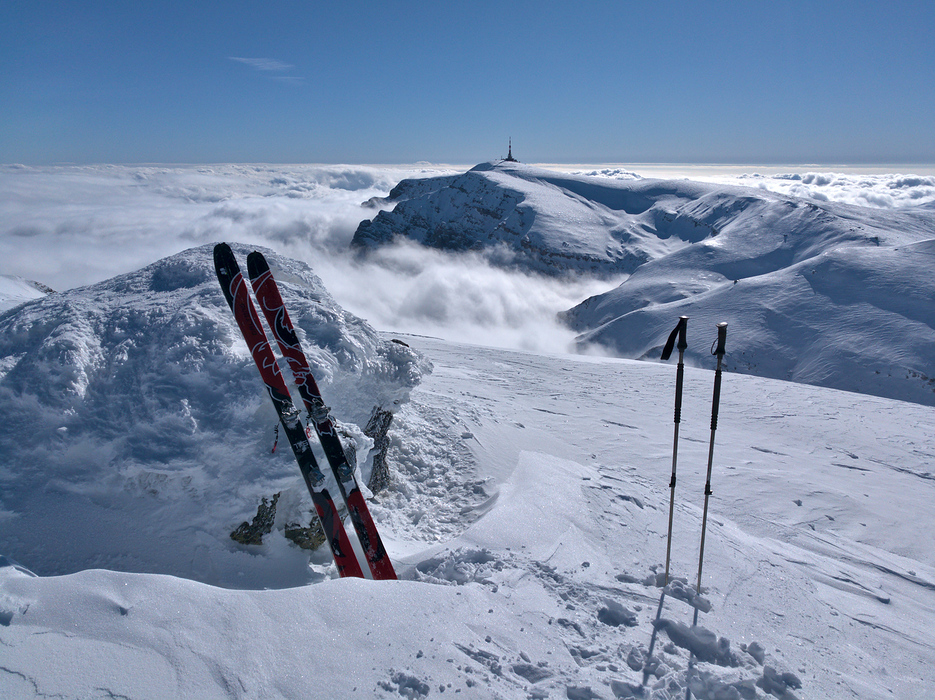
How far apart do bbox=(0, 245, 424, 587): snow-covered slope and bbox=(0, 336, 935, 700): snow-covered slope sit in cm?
38

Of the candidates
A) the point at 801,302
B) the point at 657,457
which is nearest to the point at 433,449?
the point at 657,457

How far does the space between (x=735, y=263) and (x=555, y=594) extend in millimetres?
45506

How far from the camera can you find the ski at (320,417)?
5.98 m

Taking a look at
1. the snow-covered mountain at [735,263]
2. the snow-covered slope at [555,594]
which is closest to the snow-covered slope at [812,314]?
the snow-covered mountain at [735,263]

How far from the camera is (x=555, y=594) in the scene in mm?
5070

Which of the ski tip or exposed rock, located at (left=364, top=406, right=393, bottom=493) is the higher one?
the ski tip

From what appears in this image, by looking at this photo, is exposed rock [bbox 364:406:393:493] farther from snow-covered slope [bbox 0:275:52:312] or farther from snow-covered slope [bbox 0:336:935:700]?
snow-covered slope [bbox 0:275:52:312]

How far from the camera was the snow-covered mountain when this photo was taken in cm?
2445

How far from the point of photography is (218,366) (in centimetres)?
631

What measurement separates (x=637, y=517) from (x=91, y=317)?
321 inches

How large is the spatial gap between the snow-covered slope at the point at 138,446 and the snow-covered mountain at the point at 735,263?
981 inches

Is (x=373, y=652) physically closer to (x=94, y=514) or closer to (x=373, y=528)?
(x=373, y=528)

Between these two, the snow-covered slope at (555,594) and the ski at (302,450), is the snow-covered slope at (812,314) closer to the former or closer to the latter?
the snow-covered slope at (555,594)

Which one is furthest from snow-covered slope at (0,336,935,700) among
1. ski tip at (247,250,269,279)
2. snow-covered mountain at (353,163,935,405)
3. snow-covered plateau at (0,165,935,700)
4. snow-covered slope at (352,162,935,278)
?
snow-covered slope at (352,162,935,278)
